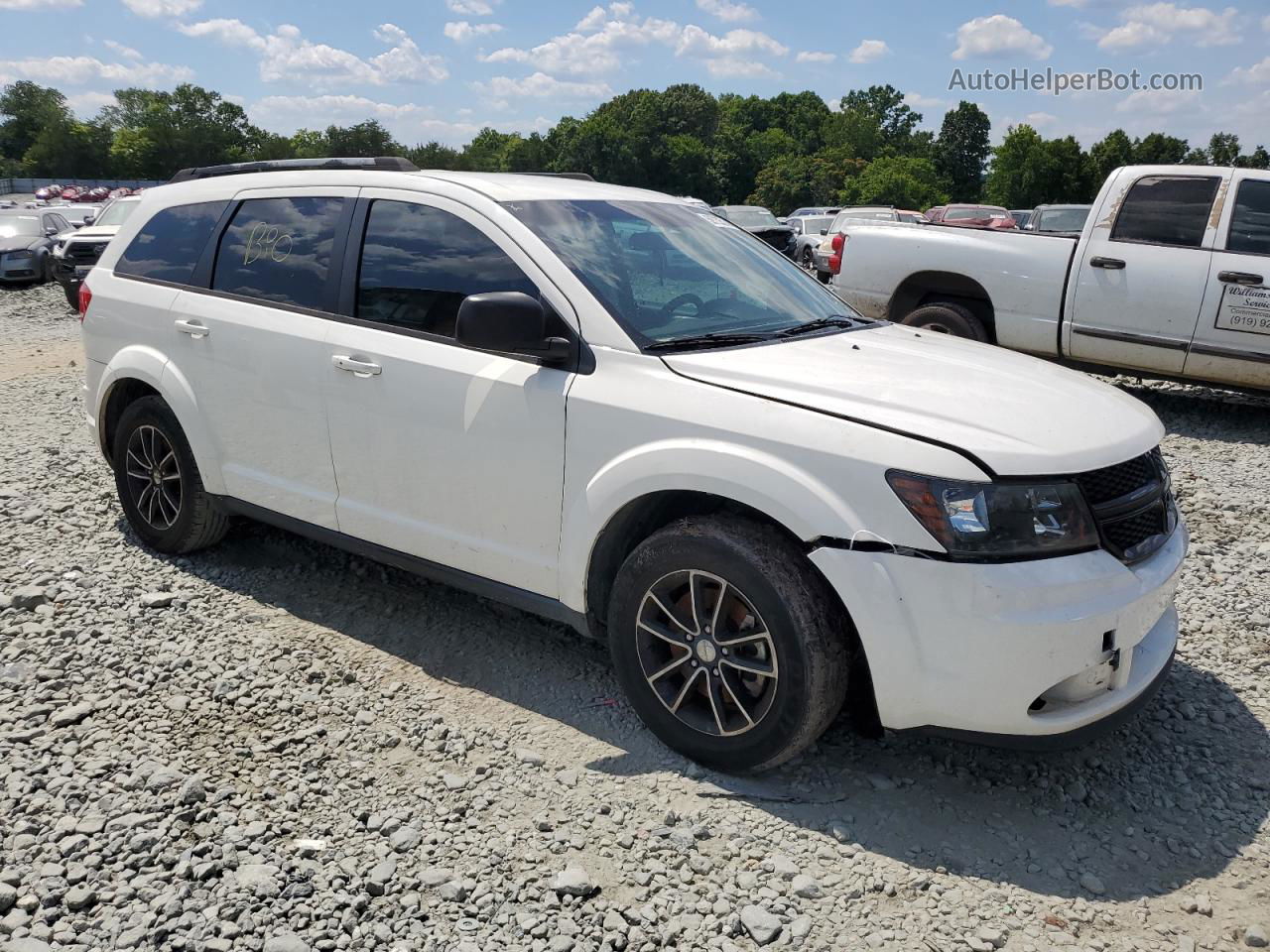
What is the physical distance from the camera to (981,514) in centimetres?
273

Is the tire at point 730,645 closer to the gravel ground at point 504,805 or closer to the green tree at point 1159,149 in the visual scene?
the gravel ground at point 504,805

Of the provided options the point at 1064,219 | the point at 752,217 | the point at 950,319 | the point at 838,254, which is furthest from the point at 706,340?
the point at 752,217

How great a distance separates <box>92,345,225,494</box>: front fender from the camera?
4.56 metres

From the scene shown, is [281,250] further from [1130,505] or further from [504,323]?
[1130,505]

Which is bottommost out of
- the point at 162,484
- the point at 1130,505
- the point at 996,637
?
the point at 162,484

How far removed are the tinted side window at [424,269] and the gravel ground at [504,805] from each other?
136 centimetres

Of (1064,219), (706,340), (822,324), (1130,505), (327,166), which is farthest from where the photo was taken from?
(1064,219)

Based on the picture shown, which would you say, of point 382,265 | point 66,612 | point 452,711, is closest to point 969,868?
point 452,711

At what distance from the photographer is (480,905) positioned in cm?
267

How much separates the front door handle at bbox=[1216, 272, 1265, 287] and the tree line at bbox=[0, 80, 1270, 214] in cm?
7029

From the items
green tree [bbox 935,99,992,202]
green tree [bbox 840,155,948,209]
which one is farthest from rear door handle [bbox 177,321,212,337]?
green tree [bbox 935,99,992,202]

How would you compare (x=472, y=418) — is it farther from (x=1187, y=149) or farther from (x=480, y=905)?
(x=1187, y=149)

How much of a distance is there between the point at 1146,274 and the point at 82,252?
615 inches

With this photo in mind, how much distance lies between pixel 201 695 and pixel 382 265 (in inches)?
69.7
